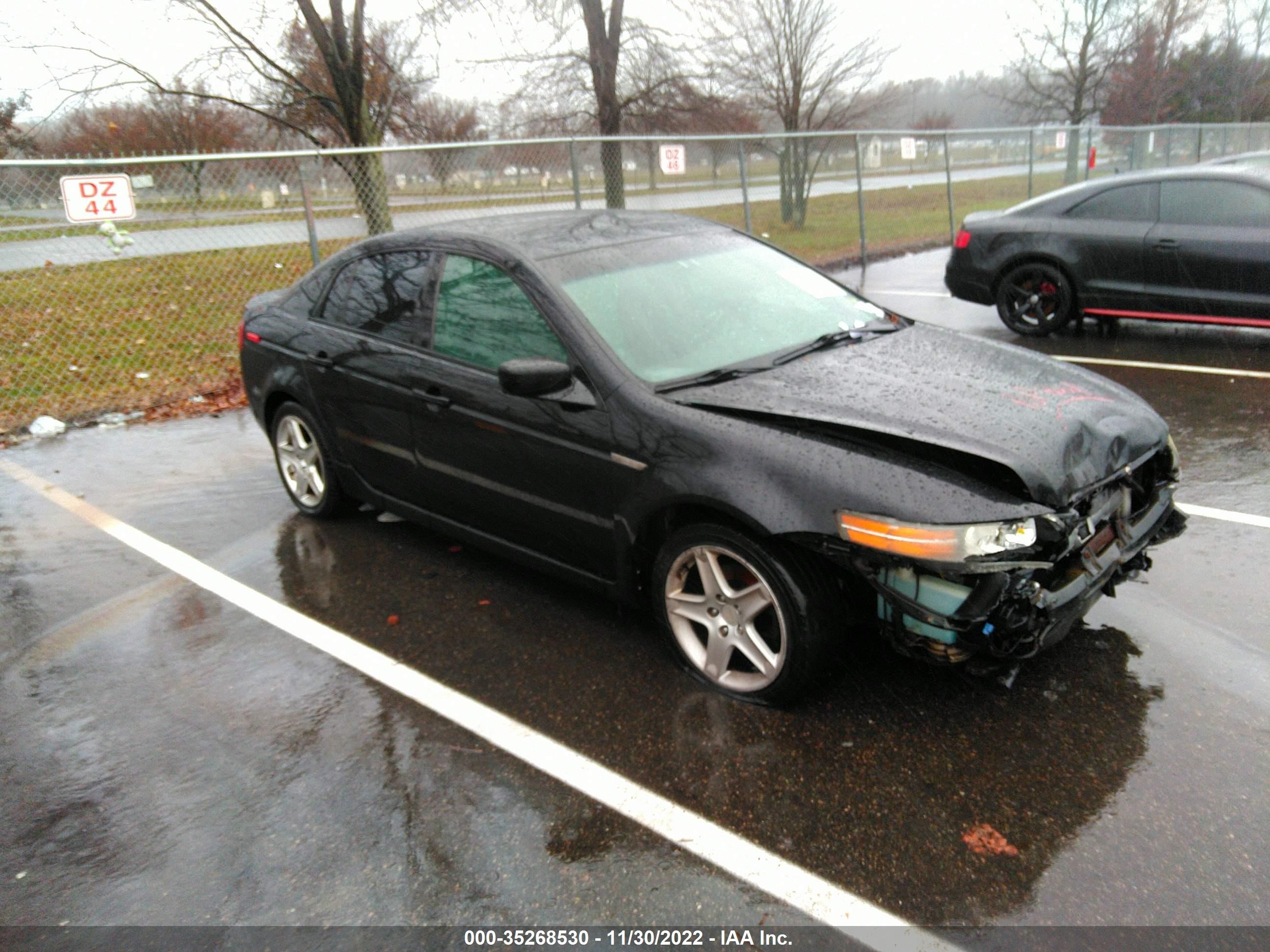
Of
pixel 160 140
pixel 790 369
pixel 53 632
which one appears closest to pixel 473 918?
pixel 790 369

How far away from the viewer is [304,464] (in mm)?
5242

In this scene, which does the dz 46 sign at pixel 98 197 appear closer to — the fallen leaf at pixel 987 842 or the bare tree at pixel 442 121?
the fallen leaf at pixel 987 842

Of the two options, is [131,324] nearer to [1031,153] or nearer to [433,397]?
[433,397]

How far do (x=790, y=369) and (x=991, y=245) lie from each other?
6.14 m

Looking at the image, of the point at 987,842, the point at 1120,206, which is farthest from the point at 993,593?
the point at 1120,206

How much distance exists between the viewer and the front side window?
3746 millimetres

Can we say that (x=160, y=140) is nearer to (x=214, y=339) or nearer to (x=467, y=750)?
(x=214, y=339)

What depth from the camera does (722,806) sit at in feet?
9.21

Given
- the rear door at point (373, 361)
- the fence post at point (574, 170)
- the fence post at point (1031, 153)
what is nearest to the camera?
the rear door at point (373, 361)

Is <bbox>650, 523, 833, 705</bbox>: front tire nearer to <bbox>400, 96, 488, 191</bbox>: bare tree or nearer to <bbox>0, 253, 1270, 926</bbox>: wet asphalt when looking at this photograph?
<bbox>0, 253, 1270, 926</bbox>: wet asphalt

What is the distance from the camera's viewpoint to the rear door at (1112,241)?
8.03 m

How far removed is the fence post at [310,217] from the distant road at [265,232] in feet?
1.10

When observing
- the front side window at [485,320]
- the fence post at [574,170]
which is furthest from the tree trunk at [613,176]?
the front side window at [485,320]

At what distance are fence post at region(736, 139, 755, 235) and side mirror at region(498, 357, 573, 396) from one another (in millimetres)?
8581
